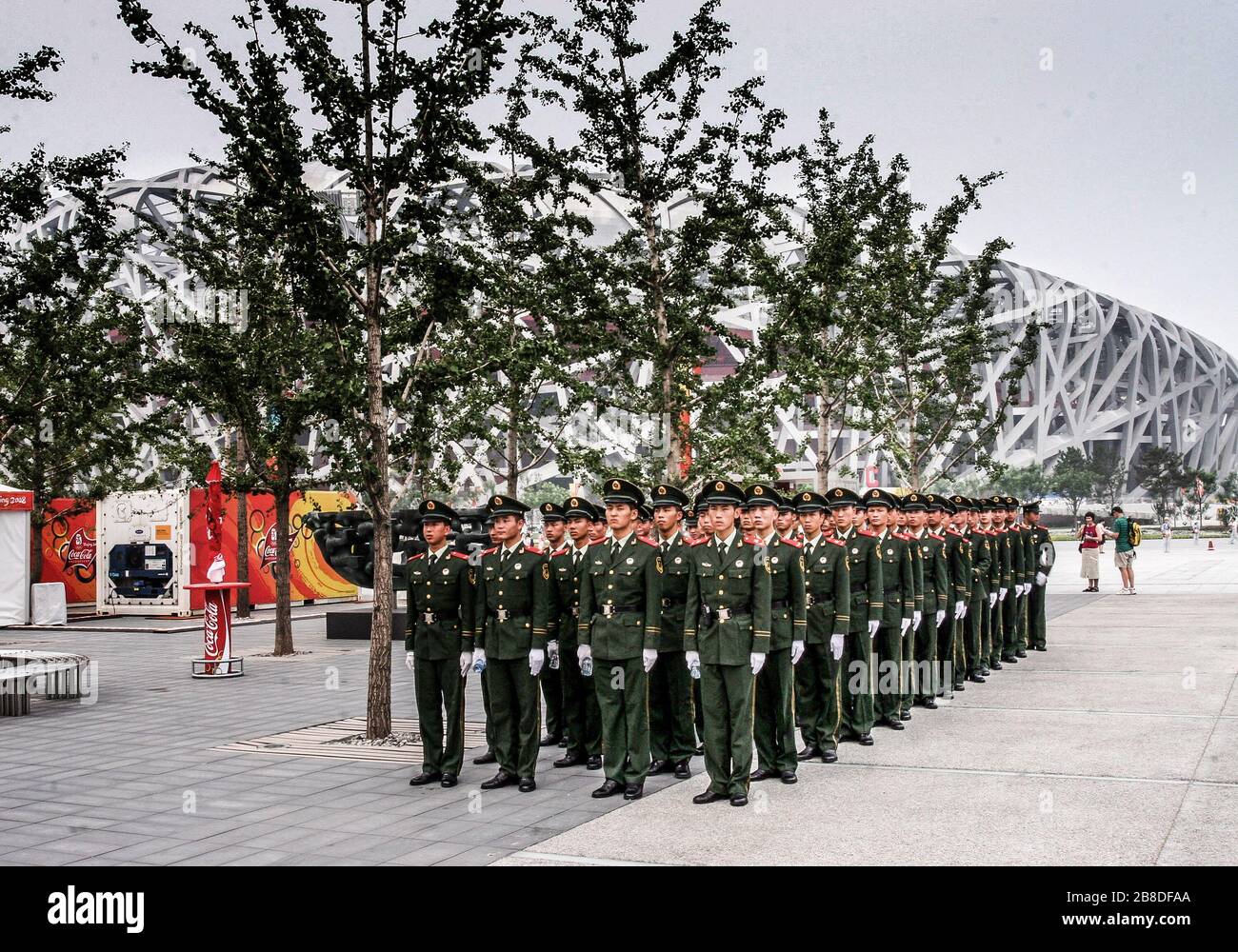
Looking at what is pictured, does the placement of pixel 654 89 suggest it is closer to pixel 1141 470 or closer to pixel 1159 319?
pixel 1141 470

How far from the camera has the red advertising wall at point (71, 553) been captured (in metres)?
28.3

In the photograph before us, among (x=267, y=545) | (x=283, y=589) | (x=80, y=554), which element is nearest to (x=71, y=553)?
(x=80, y=554)

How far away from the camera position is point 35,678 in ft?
48.6

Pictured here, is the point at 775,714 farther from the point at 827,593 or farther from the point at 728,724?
the point at 827,593

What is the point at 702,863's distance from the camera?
246 inches

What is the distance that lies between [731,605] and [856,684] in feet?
8.32

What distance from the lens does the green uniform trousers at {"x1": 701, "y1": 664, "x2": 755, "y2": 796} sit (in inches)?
313

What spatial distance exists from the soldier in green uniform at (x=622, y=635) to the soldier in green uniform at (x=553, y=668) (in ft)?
2.38

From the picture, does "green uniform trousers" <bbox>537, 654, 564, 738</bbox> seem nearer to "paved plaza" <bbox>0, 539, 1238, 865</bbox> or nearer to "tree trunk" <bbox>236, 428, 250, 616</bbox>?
"paved plaza" <bbox>0, 539, 1238, 865</bbox>

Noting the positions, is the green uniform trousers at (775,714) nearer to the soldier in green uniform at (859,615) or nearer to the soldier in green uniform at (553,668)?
the soldier in green uniform at (859,615)

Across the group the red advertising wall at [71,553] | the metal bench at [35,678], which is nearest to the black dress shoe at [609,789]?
the metal bench at [35,678]

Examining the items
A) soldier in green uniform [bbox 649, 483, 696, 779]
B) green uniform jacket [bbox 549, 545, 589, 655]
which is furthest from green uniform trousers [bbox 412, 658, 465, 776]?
soldier in green uniform [bbox 649, 483, 696, 779]

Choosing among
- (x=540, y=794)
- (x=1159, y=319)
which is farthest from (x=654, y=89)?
(x=1159, y=319)

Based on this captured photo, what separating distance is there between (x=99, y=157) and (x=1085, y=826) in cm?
1375
